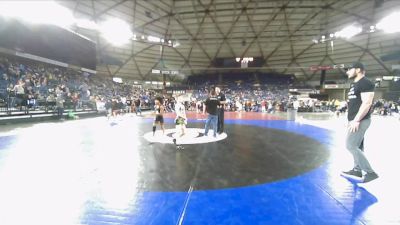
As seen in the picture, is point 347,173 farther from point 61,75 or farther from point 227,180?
point 61,75

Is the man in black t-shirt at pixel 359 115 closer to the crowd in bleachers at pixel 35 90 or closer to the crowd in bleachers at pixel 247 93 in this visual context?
the crowd in bleachers at pixel 35 90

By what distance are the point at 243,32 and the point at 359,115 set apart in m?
29.5

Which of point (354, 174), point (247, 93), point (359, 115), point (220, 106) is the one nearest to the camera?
point (359, 115)

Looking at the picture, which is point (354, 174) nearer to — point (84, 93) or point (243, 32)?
point (84, 93)

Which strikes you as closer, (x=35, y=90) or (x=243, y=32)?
(x=35, y=90)

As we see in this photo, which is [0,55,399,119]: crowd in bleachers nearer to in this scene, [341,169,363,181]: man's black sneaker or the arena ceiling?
the arena ceiling

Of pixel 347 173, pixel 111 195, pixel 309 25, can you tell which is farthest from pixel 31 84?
pixel 309 25

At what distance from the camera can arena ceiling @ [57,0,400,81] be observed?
2353 cm

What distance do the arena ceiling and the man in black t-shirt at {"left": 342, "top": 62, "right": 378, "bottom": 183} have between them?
22.6 m

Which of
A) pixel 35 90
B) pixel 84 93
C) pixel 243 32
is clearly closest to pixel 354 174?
pixel 35 90

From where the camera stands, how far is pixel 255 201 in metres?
2.79

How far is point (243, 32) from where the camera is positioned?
99.2 feet

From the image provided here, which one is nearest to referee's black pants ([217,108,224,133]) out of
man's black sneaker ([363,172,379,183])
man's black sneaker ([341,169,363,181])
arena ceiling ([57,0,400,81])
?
man's black sneaker ([341,169,363,181])

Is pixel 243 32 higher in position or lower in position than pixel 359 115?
higher
